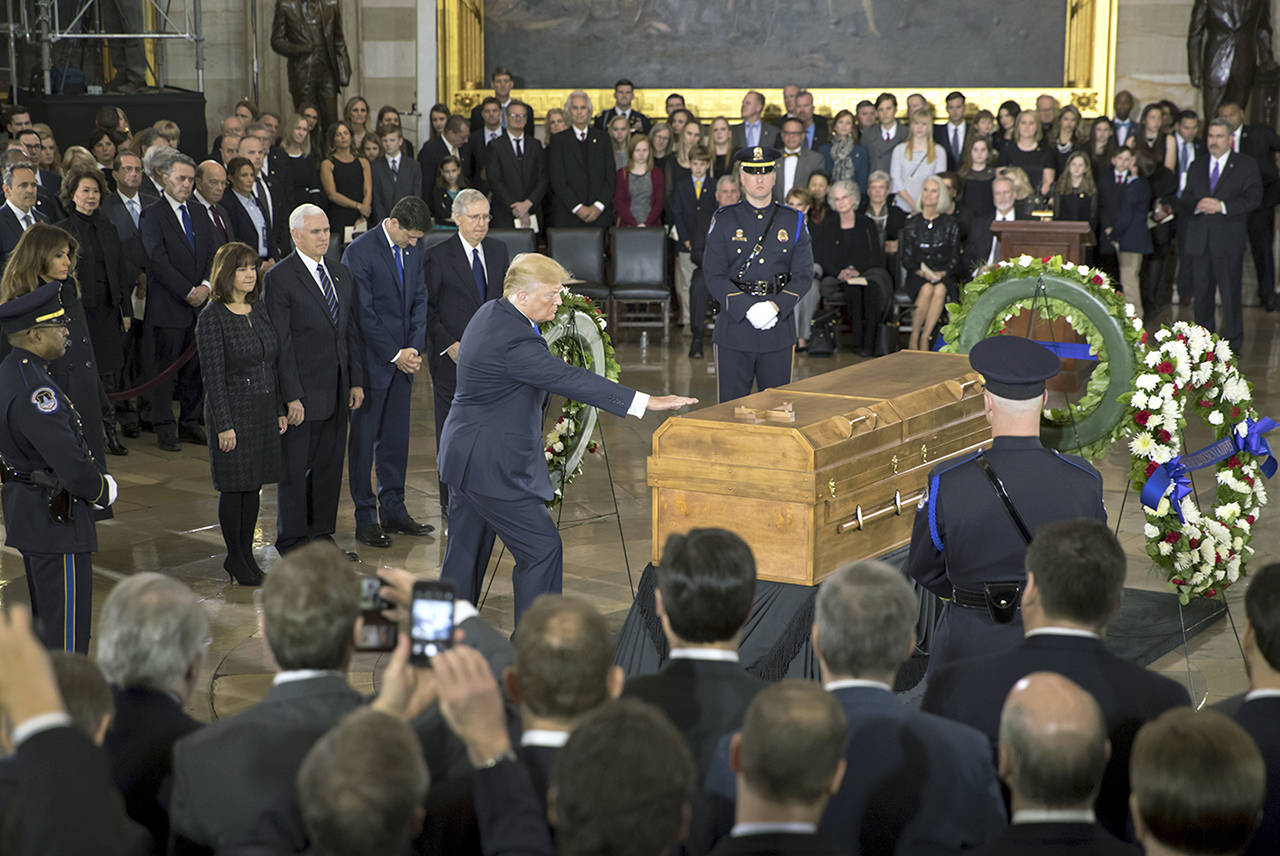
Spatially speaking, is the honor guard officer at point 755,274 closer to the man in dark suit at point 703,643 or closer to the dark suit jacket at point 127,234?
the dark suit jacket at point 127,234

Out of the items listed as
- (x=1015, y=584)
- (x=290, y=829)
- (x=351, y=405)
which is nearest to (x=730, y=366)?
(x=351, y=405)

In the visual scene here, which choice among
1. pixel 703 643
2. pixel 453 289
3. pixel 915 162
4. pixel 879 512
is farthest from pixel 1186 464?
pixel 915 162

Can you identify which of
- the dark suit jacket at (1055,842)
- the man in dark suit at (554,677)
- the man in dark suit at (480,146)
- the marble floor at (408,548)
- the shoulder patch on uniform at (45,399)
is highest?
the man in dark suit at (480,146)

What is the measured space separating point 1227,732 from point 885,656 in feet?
1.99

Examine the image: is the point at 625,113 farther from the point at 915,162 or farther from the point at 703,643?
the point at 703,643

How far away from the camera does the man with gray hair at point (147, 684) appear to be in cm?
255

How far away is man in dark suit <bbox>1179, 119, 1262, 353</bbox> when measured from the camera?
1177cm

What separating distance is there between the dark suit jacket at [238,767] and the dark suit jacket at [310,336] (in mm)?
4016

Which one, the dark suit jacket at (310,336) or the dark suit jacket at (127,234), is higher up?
the dark suit jacket at (127,234)

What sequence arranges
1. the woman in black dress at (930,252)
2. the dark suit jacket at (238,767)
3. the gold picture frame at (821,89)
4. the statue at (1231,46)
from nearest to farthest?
1. the dark suit jacket at (238,767)
2. the woman in black dress at (930,252)
3. the statue at (1231,46)
4. the gold picture frame at (821,89)

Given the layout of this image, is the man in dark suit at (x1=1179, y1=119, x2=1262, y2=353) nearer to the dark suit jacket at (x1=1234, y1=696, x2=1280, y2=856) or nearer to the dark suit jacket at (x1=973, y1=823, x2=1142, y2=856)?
the dark suit jacket at (x1=1234, y1=696, x2=1280, y2=856)

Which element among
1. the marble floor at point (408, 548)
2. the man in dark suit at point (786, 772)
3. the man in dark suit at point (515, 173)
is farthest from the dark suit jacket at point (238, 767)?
→ the man in dark suit at point (515, 173)

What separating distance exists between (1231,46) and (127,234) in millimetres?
10811

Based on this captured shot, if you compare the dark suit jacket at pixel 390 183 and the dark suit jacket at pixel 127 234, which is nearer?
the dark suit jacket at pixel 127 234
